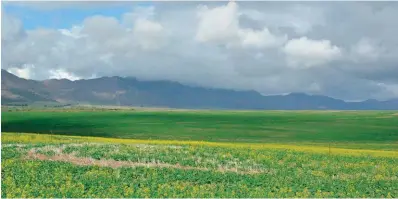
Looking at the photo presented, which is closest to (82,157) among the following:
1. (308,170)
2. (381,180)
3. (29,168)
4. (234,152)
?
(29,168)

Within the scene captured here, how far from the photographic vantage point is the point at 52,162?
38531 mm

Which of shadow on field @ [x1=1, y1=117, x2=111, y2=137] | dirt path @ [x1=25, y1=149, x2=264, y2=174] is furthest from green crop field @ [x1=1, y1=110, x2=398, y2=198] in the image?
shadow on field @ [x1=1, y1=117, x2=111, y2=137]

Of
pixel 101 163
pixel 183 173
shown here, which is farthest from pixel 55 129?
pixel 183 173

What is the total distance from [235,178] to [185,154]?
1469 centimetres

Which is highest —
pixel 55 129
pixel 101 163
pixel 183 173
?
pixel 101 163

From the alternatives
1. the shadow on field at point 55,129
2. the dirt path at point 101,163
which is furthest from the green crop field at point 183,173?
the shadow on field at point 55,129

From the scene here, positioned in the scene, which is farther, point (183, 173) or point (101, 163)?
point (101, 163)

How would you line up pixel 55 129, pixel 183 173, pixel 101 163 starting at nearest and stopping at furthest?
pixel 183 173, pixel 101 163, pixel 55 129

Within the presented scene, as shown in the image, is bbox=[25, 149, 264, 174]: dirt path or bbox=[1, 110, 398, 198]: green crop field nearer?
bbox=[1, 110, 398, 198]: green crop field

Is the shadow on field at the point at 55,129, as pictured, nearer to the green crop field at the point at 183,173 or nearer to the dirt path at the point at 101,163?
the green crop field at the point at 183,173

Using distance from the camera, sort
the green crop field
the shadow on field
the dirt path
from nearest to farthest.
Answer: the green crop field < the dirt path < the shadow on field

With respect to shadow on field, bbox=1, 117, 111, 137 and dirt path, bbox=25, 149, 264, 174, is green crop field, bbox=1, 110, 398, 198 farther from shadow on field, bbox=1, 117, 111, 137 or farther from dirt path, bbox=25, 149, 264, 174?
shadow on field, bbox=1, 117, 111, 137

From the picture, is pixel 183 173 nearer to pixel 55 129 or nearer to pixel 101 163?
pixel 101 163

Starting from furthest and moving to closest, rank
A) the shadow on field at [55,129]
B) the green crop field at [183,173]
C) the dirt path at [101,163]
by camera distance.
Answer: the shadow on field at [55,129], the dirt path at [101,163], the green crop field at [183,173]
